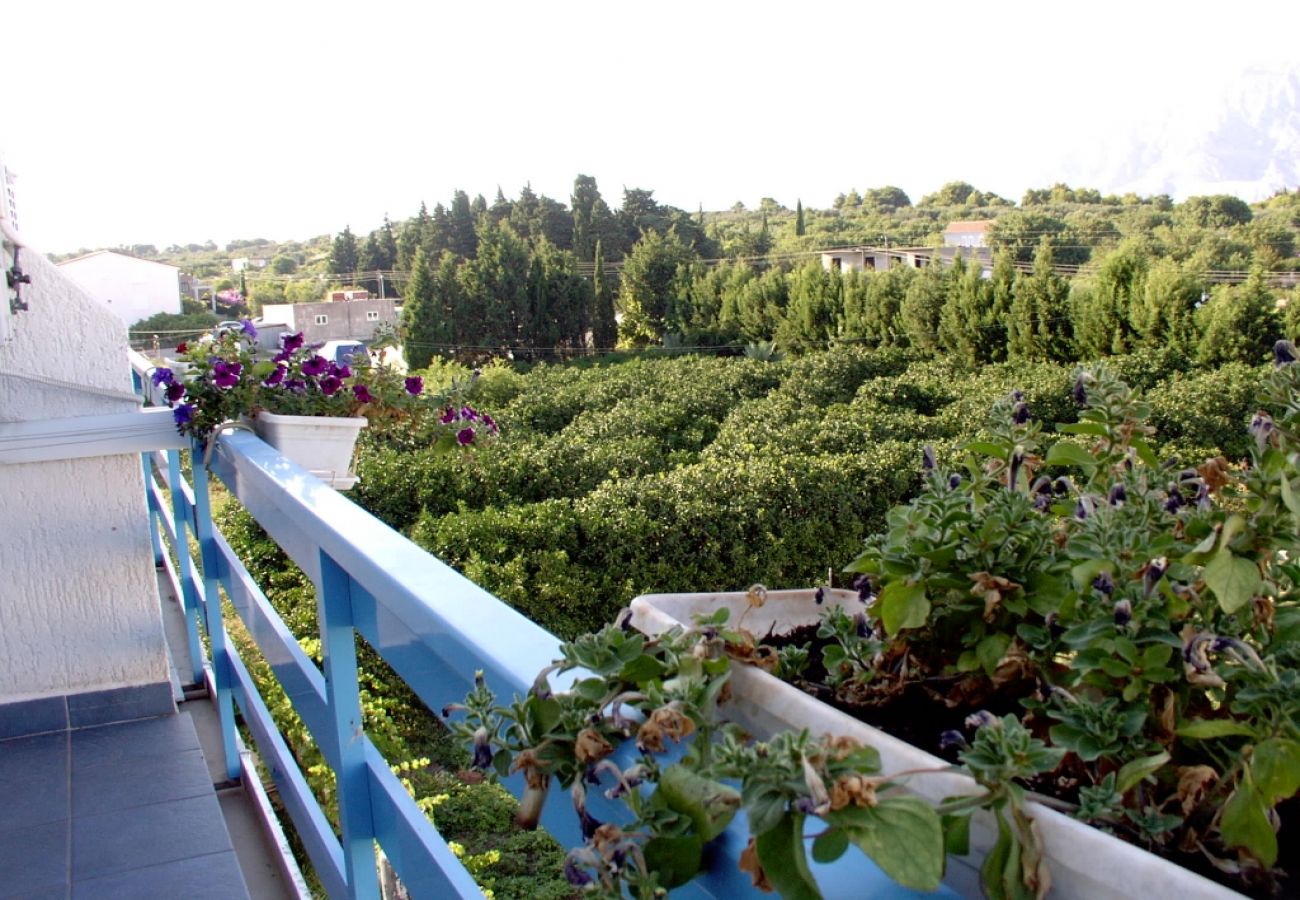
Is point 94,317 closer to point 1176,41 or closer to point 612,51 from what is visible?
point 612,51

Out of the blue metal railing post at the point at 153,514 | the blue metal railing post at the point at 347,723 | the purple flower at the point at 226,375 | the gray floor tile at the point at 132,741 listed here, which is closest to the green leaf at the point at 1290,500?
the blue metal railing post at the point at 347,723

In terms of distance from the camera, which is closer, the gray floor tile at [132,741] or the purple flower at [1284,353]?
the purple flower at [1284,353]

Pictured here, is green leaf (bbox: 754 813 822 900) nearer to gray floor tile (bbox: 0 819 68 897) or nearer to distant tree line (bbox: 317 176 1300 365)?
gray floor tile (bbox: 0 819 68 897)

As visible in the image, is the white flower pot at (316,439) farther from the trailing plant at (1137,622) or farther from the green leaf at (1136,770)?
the green leaf at (1136,770)

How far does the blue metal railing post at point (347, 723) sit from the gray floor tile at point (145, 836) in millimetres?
818

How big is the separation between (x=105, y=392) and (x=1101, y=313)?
56.4 ft

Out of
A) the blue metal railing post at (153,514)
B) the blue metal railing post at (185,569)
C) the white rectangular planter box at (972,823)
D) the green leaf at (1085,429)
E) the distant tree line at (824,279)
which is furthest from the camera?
the distant tree line at (824,279)

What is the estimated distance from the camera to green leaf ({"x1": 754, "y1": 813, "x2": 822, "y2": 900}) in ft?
1.09

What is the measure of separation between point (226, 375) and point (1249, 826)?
1617mm

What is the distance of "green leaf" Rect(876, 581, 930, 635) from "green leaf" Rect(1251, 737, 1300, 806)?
0.60ft

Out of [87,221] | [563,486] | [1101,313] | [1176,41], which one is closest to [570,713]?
[87,221]

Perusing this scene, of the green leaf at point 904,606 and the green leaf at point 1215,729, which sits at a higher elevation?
the green leaf at point 904,606

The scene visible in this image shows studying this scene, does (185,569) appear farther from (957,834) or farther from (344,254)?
(344,254)

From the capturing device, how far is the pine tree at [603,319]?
90.2 feet
